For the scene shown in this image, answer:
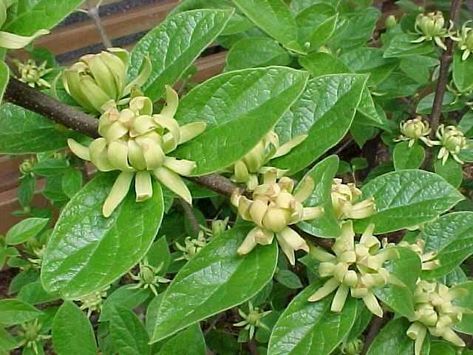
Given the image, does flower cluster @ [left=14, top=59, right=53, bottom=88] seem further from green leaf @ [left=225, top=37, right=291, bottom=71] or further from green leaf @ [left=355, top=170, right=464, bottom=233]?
green leaf @ [left=355, top=170, right=464, bottom=233]

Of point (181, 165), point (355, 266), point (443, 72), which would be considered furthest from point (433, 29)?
point (181, 165)

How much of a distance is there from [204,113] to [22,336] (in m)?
0.67

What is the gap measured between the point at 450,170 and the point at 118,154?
680 millimetres

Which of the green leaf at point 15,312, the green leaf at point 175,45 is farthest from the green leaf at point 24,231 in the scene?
the green leaf at point 175,45

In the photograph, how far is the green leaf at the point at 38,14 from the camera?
1.85 ft

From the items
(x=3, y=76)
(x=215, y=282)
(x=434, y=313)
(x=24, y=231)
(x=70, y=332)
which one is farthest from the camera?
(x=24, y=231)

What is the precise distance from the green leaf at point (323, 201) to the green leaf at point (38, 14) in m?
0.23

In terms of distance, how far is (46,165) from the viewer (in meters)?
1.20

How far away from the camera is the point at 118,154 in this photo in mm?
529

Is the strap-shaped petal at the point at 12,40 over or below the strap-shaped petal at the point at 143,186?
over

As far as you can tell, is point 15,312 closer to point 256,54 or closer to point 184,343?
point 184,343

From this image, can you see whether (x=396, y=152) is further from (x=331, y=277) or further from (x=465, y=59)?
(x=331, y=277)

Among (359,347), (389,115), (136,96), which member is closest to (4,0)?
(136,96)

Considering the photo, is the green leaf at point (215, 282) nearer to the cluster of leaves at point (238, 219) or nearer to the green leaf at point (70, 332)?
the cluster of leaves at point (238, 219)
